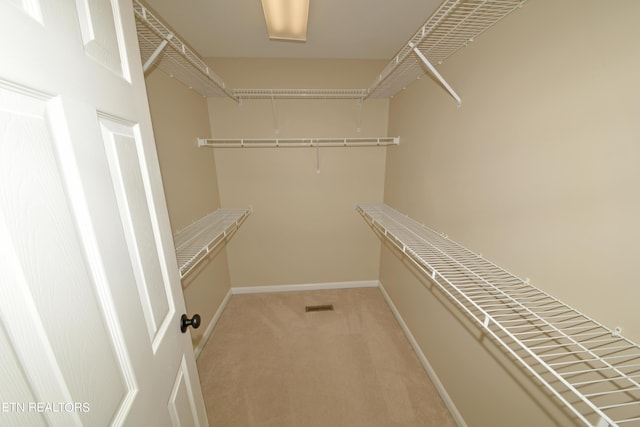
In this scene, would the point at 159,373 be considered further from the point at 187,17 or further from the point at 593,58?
the point at 187,17

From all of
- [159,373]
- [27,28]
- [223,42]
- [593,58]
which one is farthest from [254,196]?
[593,58]

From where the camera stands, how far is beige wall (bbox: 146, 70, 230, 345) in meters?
1.43

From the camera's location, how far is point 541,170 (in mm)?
825

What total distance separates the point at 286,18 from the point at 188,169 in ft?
3.99

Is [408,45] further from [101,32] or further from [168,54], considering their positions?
[168,54]

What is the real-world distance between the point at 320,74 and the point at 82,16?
1.88 meters

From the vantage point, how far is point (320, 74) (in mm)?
2066

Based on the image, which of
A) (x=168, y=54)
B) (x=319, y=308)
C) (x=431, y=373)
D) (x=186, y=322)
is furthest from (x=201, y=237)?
(x=431, y=373)

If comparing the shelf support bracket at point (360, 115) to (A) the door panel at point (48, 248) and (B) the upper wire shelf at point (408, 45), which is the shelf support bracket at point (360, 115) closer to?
(B) the upper wire shelf at point (408, 45)

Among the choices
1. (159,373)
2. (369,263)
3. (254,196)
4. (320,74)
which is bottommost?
(369,263)

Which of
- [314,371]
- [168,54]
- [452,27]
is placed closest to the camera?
[452,27]

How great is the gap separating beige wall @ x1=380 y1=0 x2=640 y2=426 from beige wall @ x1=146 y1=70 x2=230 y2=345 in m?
1.76

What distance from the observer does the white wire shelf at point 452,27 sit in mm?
877

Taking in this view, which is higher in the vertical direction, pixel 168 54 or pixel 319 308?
pixel 168 54
